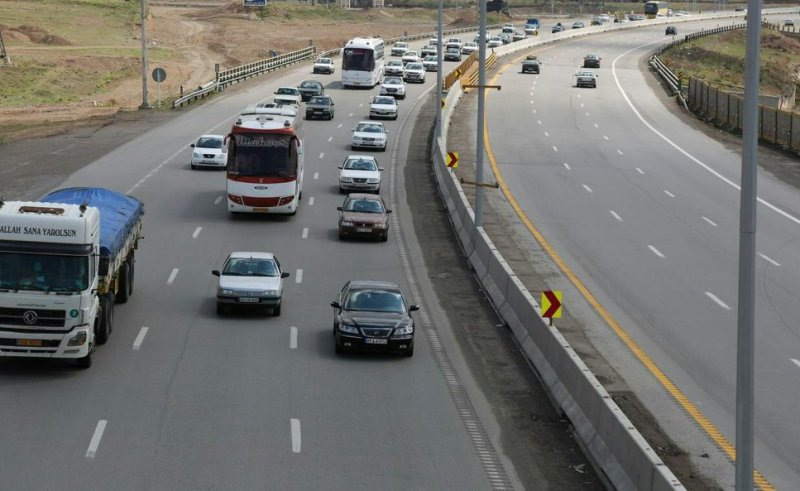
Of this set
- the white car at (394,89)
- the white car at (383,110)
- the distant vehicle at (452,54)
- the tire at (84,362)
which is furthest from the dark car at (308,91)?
the tire at (84,362)

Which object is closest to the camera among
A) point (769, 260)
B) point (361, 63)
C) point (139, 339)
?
point (139, 339)

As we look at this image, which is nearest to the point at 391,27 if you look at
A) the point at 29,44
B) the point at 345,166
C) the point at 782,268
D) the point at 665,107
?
the point at 29,44

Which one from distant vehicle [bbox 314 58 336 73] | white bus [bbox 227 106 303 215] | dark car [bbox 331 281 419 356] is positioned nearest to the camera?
dark car [bbox 331 281 419 356]

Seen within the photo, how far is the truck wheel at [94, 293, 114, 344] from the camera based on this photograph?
88.7 ft

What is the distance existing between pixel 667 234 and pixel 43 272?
2408cm

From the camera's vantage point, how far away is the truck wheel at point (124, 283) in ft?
101

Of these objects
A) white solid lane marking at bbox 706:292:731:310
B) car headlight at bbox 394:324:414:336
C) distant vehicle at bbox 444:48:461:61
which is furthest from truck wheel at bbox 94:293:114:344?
distant vehicle at bbox 444:48:461:61

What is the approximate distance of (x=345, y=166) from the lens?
50219 millimetres

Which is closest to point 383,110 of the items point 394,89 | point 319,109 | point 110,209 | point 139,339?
point 319,109

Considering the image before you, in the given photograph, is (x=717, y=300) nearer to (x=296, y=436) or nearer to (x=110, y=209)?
(x=110, y=209)

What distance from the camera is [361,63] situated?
89938mm

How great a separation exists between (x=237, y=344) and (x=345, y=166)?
2297 centimetres

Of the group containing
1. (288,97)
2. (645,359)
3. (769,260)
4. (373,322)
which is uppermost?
(288,97)

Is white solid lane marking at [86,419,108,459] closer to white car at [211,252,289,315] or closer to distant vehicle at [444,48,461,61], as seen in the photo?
white car at [211,252,289,315]
